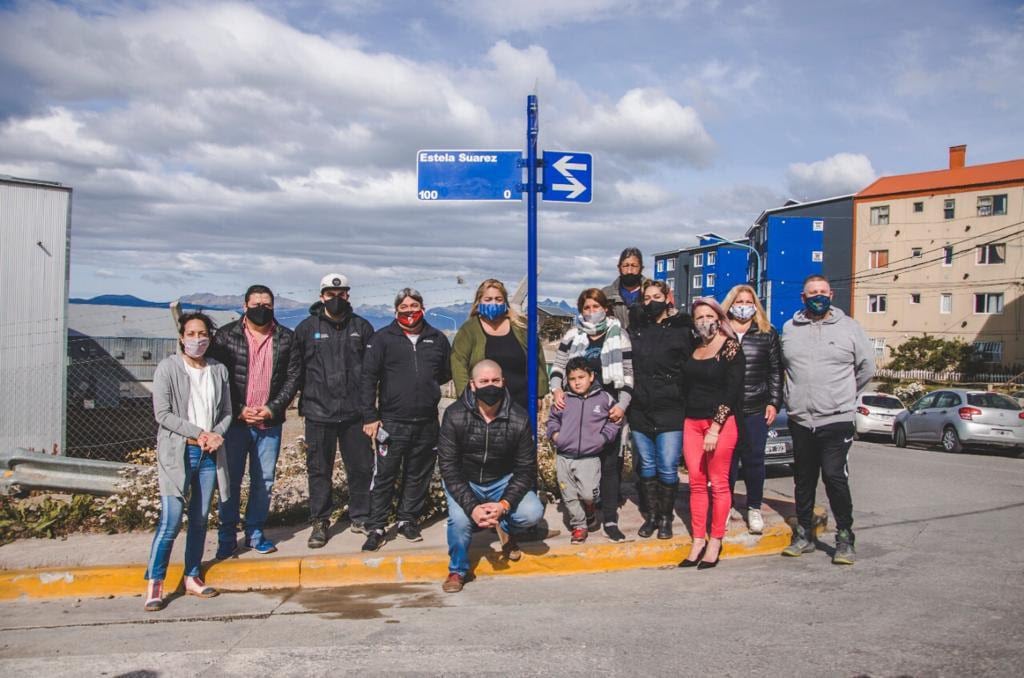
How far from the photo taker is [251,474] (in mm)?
6414

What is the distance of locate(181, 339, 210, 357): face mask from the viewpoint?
558 cm

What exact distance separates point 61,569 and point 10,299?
428 inches

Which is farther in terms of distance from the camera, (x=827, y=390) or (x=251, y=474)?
(x=251, y=474)

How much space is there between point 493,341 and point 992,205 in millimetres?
49957

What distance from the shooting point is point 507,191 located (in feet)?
23.1

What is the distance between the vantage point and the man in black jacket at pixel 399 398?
20.9ft

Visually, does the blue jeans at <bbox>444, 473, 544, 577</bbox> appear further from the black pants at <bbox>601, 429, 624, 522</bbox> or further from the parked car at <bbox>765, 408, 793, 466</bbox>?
the parked car at <bbox>765, 408, 793, 466</bbox>

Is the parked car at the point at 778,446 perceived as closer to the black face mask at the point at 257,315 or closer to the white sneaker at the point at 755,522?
the white sneaker at the point at 755,522

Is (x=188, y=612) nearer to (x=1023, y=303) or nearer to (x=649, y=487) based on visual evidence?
(x=649, y=487)

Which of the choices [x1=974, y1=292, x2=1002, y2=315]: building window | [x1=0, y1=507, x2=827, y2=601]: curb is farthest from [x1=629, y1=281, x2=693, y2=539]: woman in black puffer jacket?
[x1=974, y1=292, x2=1002, y2=315]: building window

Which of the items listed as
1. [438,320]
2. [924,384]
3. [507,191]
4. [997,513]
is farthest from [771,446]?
[924,384]

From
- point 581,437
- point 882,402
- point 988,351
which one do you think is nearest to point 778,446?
point 581,437

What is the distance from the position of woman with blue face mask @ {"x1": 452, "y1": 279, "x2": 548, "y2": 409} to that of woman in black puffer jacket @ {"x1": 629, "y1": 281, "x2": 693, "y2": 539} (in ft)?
3.08

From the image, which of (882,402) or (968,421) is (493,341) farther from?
(882,402)
